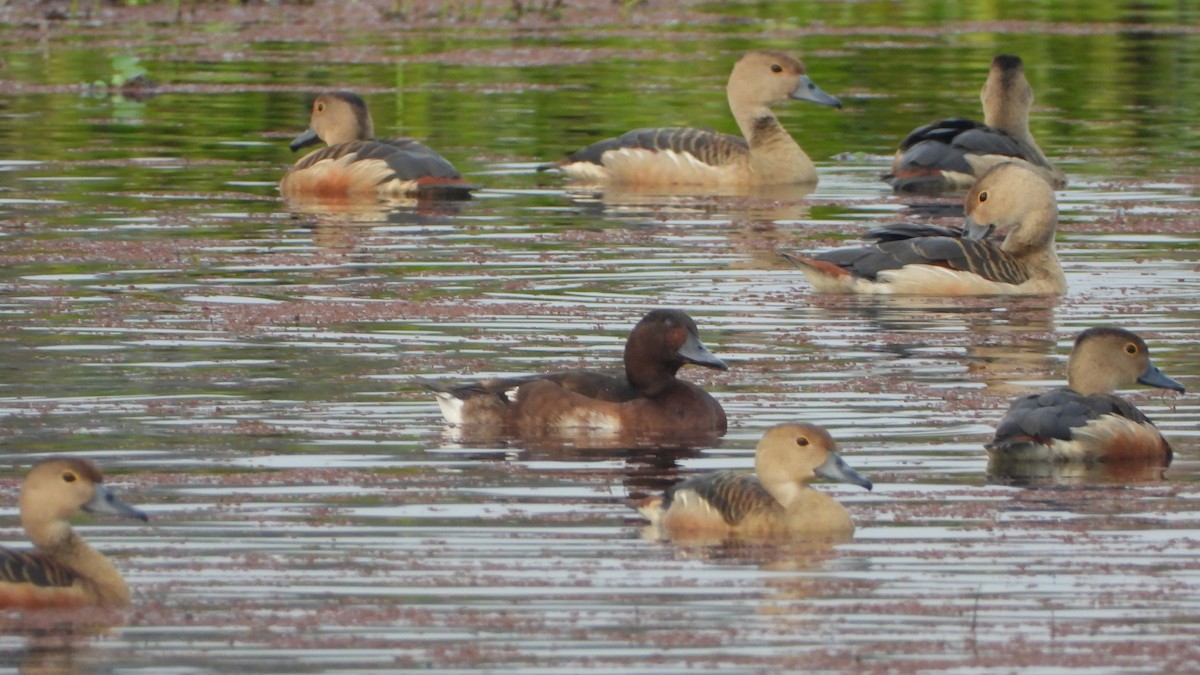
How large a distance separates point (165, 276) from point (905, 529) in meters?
8.03

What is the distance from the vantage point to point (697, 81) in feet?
96.1

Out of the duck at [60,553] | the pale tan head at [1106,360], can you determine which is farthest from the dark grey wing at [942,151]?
the duck at [60,553]

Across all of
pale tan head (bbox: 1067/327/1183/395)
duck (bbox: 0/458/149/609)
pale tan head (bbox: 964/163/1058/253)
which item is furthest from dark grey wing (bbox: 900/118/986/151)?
duck (bbox: 0/458/149/609)

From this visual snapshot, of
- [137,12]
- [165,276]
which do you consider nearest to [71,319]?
[165,276]

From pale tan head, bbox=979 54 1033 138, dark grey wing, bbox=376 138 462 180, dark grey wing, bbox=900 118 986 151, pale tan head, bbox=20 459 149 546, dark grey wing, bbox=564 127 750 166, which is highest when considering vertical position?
pale tan head, bbox=979 54 1033 138

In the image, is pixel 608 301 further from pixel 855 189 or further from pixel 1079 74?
pixel 1079 74

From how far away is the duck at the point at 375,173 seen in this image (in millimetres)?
21109

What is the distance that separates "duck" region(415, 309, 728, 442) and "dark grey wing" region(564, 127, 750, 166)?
10.6m

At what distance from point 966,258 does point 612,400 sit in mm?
4965

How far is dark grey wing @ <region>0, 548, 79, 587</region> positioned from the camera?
827 cm

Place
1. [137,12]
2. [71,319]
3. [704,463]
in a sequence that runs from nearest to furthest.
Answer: [704,463], [71,319], [137,12]

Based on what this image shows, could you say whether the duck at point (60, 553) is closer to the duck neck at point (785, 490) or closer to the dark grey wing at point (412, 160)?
the duck neck at point (785, 490)

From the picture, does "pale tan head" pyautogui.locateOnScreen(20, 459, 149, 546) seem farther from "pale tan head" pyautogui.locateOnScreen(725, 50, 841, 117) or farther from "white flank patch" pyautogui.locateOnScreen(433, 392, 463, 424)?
"pale tan head" pyautogui.locateOnScreen(725, 50, 841, 117)

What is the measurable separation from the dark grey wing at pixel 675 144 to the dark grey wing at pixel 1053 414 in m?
11.3
